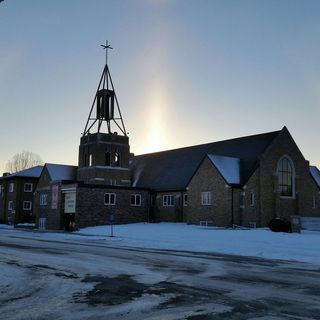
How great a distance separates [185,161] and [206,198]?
41.6ft

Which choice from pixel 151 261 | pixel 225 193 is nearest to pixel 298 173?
pixel 225 193

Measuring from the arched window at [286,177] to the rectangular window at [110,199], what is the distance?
55.8ft

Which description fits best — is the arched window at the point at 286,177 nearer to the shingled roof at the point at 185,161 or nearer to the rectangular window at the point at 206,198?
the shingled roof at the point at 185,161

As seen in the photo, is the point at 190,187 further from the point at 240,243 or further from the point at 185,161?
the point at 240,243

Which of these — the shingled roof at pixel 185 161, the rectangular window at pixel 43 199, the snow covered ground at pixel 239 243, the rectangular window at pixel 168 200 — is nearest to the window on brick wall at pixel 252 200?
the shingled roof at pixel 185 161

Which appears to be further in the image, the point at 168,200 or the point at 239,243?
the point at 168,200

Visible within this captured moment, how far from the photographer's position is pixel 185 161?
200 ft

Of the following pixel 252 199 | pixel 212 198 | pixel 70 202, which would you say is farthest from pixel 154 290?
pixel 70 202

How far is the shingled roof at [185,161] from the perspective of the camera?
5059cm

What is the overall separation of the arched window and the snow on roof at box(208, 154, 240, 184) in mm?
4414

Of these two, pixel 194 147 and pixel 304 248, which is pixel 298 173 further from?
pixel 304 248

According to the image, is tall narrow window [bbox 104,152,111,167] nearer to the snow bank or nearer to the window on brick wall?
the snow bank

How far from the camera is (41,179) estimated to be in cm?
6438

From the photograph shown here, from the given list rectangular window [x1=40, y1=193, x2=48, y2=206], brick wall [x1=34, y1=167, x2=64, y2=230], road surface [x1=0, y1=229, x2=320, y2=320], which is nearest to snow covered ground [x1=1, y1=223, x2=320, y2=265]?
road surface [x1=0, y1=229, x2=320, y2=320]
